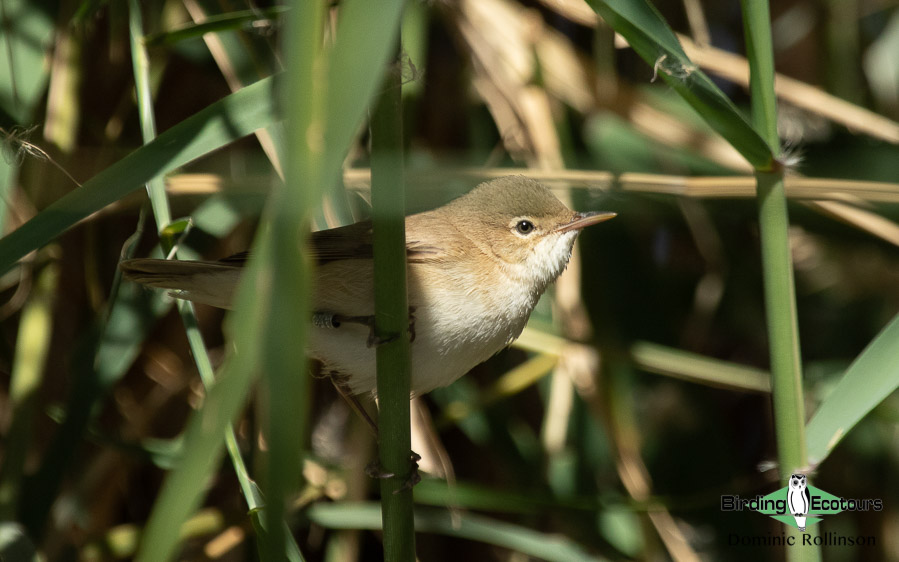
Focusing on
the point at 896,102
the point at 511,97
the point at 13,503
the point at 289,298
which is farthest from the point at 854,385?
the point at 896,102

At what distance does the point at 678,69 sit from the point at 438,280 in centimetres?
82

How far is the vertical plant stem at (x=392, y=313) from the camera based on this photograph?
1109 millimetres

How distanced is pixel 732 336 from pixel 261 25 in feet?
7.51

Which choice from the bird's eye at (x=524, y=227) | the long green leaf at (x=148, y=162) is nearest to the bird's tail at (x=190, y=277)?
the long green leaf at (x=148, y=162)

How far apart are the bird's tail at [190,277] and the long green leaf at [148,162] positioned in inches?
15.8

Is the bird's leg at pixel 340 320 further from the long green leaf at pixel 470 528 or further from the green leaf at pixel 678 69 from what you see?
the green leaf at pixel 678 69

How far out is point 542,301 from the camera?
2828 mm

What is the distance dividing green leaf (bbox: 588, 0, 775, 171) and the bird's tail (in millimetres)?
960

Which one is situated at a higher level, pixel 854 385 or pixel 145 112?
pixel 145 112

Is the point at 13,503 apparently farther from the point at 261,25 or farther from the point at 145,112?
the point at 261,25

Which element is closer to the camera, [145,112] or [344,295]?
[145,112]

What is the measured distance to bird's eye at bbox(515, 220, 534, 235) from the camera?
2.17 metres

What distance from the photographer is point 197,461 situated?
80 centimetres

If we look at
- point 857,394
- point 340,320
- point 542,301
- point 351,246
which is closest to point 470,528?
point 340,320
